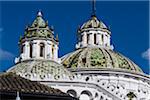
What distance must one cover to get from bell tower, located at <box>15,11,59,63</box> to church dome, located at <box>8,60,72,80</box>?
314 centimetres

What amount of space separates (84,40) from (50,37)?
1376 centimetres

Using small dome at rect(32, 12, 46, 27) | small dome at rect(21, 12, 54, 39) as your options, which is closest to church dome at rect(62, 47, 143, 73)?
small dome at rect(21, 12, 54, 39)

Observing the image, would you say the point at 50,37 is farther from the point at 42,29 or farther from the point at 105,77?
the point at 105,77

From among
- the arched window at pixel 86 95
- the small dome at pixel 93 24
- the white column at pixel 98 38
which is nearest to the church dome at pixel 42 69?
the arched window at pixel 86 95

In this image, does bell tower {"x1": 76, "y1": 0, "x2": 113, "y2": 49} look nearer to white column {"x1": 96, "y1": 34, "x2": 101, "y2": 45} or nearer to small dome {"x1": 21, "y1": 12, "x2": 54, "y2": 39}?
white column {"x1": 96, "y1": 34, "x2": 101, "y2": 45}

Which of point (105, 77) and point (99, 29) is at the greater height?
point (99, 29)

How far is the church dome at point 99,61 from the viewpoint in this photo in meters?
96.3

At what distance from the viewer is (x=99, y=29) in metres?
104

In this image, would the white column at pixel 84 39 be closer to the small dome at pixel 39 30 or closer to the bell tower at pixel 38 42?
the bell tower at pixel 38 42

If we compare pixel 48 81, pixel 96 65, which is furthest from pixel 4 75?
Answer: pixel 96 65

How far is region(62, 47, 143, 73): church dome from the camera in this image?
96.3 metres

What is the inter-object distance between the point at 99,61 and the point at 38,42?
1068 cm

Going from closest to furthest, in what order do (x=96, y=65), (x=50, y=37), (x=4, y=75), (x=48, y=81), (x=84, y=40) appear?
(x=4, y=75), (x=48, y=81), (x=50, y=37), (x=96, y=65), (x=84, y=40)

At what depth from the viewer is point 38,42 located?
90750 mm
